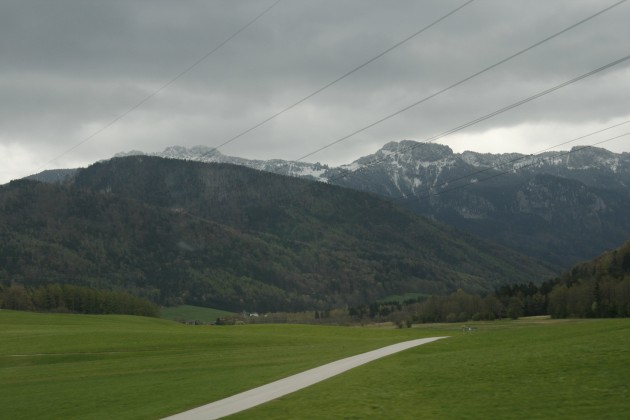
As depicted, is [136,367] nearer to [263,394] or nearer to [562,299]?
[263,394]

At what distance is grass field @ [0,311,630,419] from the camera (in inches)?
978

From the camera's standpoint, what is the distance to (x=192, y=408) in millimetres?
31016

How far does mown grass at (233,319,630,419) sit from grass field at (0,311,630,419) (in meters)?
0.04

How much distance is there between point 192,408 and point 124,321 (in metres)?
102

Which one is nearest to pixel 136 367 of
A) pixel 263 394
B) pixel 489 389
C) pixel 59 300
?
pixel 263 394

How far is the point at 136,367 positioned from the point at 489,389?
33338 millimetres

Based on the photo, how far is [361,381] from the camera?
1288 inches

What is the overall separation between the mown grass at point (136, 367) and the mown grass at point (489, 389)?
6834 mm

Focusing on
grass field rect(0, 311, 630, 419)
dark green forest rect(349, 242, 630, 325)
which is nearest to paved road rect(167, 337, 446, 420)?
grass field rect(0, 311, 630, 419)

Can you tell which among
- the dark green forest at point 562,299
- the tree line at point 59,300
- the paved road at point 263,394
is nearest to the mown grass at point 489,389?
the paved road at point 263,394

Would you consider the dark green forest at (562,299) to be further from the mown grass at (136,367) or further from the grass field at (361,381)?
the grass field at (361,381)

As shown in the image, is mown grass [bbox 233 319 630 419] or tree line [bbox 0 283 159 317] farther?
tree line [bbox 0 283 159 317]

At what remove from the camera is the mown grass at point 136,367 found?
3461 cm

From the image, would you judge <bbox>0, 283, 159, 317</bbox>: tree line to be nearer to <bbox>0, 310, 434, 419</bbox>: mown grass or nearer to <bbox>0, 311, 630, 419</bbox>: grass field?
<bbox>0, 310, 434, 419</bbox>: mown grass
